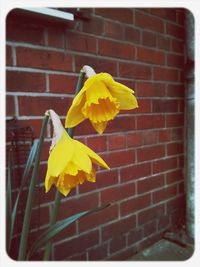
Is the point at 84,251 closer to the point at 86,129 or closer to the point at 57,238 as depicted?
the point at 57,238

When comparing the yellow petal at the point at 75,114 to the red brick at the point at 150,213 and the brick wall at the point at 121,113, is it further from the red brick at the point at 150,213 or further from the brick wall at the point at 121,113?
the red brick at the point at 150,213

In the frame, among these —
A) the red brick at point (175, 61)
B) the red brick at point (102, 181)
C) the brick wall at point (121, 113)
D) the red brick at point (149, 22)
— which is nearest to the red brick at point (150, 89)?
the brick wall at point (121, 113)

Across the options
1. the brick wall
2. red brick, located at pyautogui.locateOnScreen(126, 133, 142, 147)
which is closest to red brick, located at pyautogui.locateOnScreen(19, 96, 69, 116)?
the brick wall

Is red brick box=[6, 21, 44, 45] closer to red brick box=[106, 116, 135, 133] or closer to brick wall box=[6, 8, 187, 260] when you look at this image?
brick wall box=[6, 8, 187, 260]

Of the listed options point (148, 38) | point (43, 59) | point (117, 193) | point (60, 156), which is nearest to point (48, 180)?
point (60, 156)

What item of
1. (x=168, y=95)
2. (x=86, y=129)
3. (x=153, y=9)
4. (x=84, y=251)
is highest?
(x=153, y=9)
